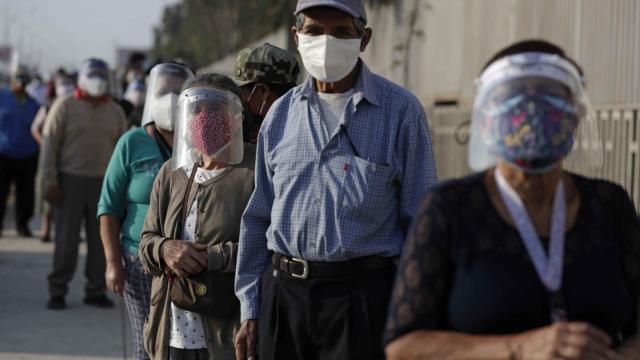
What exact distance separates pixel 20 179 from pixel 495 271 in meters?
13.8

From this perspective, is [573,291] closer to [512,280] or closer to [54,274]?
[512,280]

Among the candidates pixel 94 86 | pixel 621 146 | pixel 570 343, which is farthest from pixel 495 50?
pixel 570 343

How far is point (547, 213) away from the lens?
9.89 feet

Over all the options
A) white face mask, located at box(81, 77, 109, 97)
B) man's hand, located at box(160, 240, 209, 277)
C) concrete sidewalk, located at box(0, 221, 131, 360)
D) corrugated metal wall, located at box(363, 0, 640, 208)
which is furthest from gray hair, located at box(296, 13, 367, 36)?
white face mask, located at box(81, 77, 109, 97)

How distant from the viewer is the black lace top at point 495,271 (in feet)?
9.61

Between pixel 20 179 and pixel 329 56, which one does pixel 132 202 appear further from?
pixel 20 179

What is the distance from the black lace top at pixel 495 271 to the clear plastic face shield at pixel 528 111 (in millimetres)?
126

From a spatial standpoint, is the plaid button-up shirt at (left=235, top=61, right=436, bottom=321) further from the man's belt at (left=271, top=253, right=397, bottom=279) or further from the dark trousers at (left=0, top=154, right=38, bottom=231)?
the dark trousers at (left=0, top=154, right=38, bottom=231)

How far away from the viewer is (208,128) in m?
5.23

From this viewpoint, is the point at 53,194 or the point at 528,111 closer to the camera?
the point at 528,111

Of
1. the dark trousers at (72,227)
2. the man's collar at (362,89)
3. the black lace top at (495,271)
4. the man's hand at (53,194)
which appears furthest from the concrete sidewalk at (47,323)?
the black lace top at (495,271)

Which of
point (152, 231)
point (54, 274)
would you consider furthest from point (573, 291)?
point (54, 274)

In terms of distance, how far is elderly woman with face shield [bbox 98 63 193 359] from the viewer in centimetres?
606

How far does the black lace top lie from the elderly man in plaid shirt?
1.13 m
